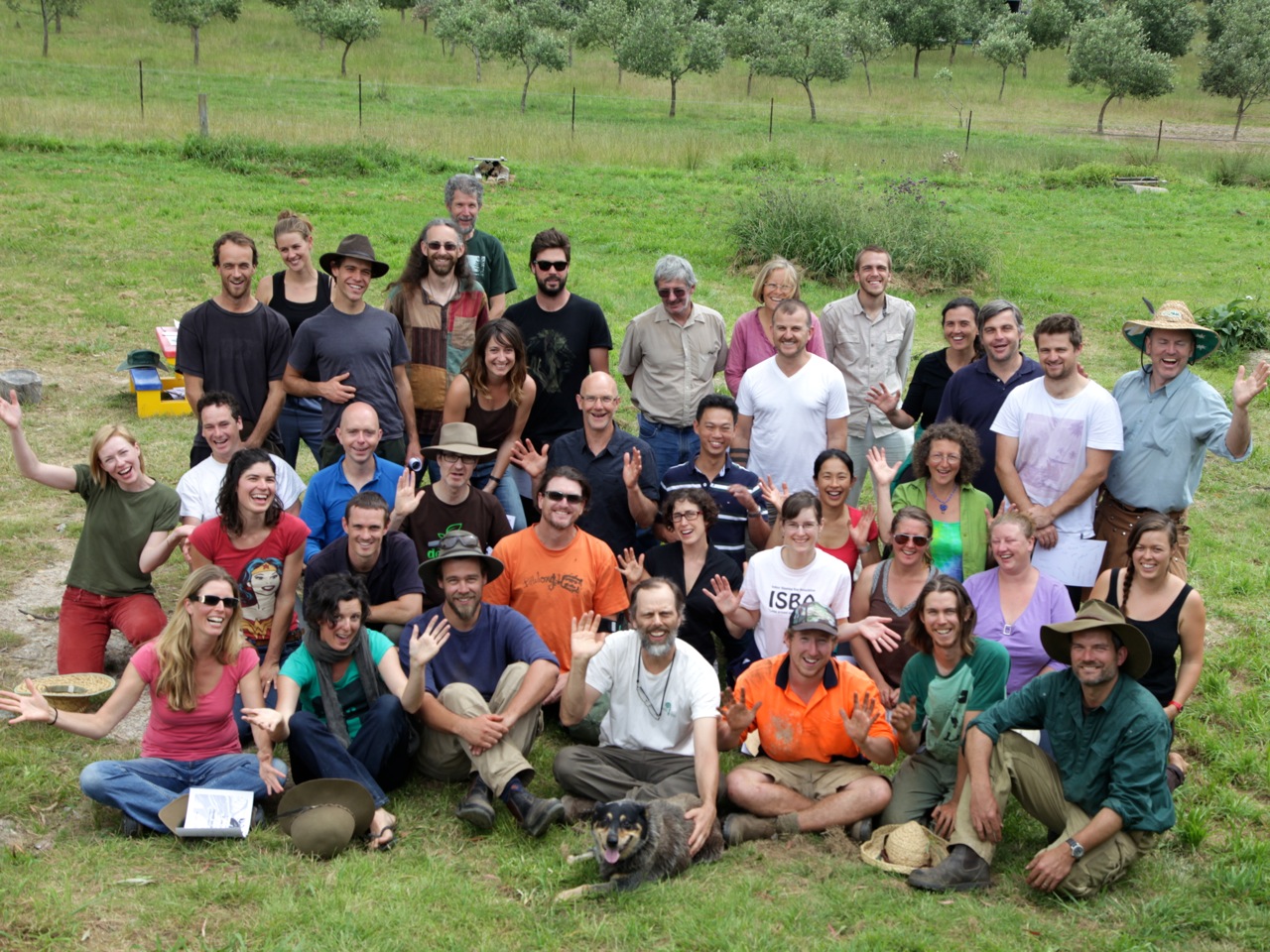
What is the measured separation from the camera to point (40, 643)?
698 cm

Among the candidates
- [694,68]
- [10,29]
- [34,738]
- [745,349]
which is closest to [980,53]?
[694,68]

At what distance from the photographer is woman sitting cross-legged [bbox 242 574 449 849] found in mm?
5297

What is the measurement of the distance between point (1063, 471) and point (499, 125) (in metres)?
23.6

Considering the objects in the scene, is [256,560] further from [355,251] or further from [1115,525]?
[1115,525]

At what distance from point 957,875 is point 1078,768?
28.1 inches

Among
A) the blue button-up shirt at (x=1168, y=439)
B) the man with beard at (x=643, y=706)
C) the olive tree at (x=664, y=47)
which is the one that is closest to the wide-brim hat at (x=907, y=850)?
the man with beard at (x=643, y=706)

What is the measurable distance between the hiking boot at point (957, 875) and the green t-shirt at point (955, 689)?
22.0 inches

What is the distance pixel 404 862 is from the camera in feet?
16.5

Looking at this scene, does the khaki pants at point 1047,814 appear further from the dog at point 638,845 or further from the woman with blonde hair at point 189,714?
the woman with blonde hair at point 189,714

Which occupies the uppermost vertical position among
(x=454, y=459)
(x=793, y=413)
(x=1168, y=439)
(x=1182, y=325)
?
(x=1182, y=325)

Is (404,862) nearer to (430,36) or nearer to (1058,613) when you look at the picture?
(1058,613)

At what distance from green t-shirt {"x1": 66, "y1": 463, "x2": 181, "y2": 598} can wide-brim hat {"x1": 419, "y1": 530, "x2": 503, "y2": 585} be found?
1.59 meters

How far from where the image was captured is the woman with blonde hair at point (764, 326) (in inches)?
299

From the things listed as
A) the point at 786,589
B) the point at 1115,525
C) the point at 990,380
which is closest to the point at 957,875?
the point at 786,589
